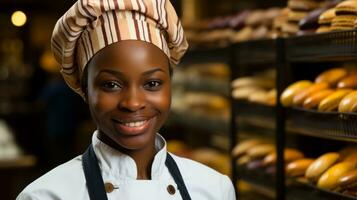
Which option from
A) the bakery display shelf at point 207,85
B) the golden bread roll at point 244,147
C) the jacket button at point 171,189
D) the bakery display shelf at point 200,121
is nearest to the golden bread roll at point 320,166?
the golden bread roll at point 244,147

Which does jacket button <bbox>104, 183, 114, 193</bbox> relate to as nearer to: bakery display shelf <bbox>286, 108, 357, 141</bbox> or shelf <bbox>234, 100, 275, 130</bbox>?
bakery display shelf <bbox>286, 108, 357, 141</bbox>

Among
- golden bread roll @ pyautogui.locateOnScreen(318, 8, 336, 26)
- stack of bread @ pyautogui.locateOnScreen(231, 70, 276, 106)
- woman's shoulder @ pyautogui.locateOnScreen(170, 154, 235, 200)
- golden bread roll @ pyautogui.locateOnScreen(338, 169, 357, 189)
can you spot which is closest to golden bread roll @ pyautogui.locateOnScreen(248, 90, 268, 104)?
stack of bread @ pyautogui.locateOnScreen(231, 70, 276, 106)

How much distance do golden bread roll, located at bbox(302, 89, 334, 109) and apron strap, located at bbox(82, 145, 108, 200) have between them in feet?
3.64

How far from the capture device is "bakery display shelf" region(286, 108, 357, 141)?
2.28m

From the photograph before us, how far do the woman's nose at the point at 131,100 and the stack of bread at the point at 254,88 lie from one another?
1.65 metres

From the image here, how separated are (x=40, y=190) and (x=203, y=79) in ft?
10.6

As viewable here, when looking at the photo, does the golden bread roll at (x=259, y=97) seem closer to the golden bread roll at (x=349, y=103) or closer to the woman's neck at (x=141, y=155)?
the golden bread roll at (x=349, y=103)

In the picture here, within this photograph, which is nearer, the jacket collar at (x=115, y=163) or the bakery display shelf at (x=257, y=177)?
the jacket collar at (x=115, y=163)

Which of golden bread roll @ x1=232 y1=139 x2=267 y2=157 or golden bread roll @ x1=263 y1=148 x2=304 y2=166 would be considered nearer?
golden bread roll @ x1=263 y1=148 x2=304 y2=166

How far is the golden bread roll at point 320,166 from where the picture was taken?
2529 millimetres

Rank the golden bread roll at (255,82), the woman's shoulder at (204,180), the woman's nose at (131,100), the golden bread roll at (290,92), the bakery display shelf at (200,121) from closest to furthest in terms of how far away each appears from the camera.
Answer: the woman's nose at (131,100)
the woman's shoulder at (204,180)
the golden bread roll at (290,92)
the golden bread roll at (255,82)
the bakery display shelf at (200,121)

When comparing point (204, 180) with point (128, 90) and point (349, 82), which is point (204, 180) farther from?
point (349, 82)

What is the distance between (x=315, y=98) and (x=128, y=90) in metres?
1.15

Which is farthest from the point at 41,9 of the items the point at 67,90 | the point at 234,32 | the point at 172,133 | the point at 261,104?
the point at 261,104
